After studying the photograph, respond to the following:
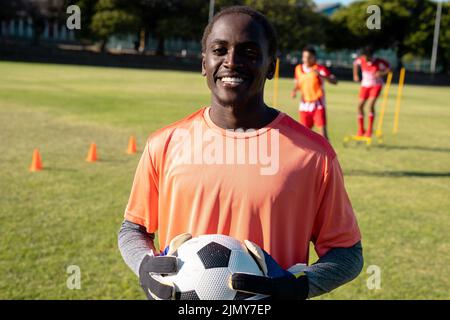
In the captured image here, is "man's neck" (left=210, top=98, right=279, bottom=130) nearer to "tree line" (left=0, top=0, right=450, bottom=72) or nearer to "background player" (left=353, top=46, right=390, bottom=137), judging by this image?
"background player" (left=353, top=46, right=390, bottom=137)

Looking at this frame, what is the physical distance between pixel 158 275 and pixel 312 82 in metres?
9.85

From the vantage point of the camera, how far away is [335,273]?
2146mm

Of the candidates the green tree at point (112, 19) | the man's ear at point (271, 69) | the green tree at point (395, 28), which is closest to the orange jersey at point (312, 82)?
the man's ear at point (271, 69)

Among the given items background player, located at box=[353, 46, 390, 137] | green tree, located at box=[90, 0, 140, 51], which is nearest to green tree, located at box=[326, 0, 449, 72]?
green tree, located at box=[90, 0, 140, 51]

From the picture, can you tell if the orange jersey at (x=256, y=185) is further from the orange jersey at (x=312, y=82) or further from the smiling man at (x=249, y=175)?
the orange jersey at (x=312, y=82)

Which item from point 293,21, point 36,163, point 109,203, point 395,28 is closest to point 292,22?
point 293,21

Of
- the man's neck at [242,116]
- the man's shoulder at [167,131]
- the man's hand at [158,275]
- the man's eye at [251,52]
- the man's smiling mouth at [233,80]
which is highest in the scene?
the man's eye at [251,52]

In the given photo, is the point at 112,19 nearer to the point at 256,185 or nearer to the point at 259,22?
the point at 259,22

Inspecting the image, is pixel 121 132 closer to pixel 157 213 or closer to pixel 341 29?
pixel 157 213

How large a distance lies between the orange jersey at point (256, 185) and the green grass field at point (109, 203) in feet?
9.01

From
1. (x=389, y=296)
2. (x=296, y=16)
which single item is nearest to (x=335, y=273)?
(x=389, y=296)

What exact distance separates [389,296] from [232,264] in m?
3.40

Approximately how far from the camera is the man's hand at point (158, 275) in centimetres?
191

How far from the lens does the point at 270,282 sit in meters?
1.89
